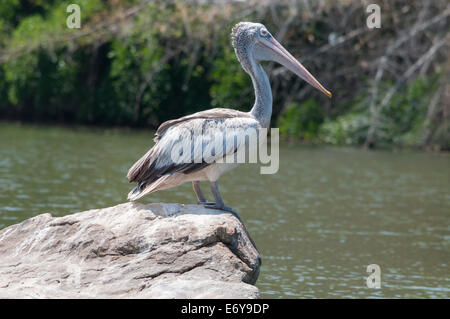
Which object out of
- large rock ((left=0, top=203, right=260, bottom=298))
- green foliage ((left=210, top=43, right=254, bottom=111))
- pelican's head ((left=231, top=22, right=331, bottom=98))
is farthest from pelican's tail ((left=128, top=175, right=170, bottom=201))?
green foliage ((left=210, top=43, right=254, bottom=111))

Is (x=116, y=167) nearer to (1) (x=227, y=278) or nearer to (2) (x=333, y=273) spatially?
(2) (x=333, y=273)

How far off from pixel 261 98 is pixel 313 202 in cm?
635

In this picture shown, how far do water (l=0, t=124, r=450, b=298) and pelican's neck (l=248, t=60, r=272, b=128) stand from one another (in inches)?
79.7

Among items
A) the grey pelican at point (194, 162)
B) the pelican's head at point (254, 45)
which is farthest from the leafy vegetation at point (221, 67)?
the grey pelican at point (194, 162)

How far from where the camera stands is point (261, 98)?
6.94 metres

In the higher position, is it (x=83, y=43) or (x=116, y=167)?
(x=83, y=43)

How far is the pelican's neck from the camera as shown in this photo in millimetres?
6863

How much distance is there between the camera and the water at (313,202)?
885cm

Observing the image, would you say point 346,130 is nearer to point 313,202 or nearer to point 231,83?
point 231,83

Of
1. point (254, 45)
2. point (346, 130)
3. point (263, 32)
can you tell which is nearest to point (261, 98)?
point (254, 45)

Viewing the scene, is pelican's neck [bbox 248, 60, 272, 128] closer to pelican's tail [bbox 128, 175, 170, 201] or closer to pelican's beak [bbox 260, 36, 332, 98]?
pelican's beak [bbox 260, 36, 332, 98]
